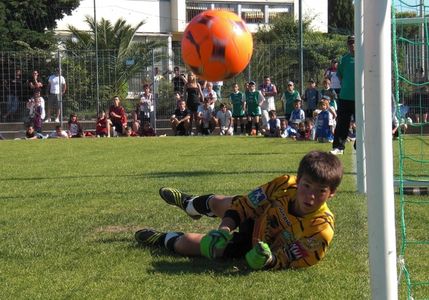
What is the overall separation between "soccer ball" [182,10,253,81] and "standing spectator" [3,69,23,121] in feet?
69.2

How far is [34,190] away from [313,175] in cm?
488

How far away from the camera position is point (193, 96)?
70.5 ft

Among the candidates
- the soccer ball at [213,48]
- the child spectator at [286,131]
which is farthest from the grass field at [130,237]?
the child spectator at [286,131]

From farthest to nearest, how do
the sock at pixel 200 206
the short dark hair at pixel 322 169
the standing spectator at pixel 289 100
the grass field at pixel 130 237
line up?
the standing spectator at pixel 289 100 < the sock at pixel 200 206 < the short dark hair at pixel 322 169 < the grass field at pixel 130 237

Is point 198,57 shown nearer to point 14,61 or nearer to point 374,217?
point 374,217

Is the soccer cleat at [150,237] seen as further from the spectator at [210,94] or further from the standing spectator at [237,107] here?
the spectator at [210,94]

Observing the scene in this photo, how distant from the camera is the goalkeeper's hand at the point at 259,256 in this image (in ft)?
14.3

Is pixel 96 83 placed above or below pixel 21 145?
above

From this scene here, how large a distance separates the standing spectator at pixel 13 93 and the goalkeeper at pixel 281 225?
21.1 meters

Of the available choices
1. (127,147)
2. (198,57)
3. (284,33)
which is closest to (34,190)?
(198,57)

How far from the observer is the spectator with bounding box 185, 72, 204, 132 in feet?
70.5

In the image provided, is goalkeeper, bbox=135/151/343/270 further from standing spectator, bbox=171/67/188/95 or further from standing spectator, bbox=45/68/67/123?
standing spectator, bbox=45/68/67/123

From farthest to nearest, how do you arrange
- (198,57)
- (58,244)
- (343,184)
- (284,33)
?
(284,33) < (343,184) < (58,244) < (198,57)

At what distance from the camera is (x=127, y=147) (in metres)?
15.8
